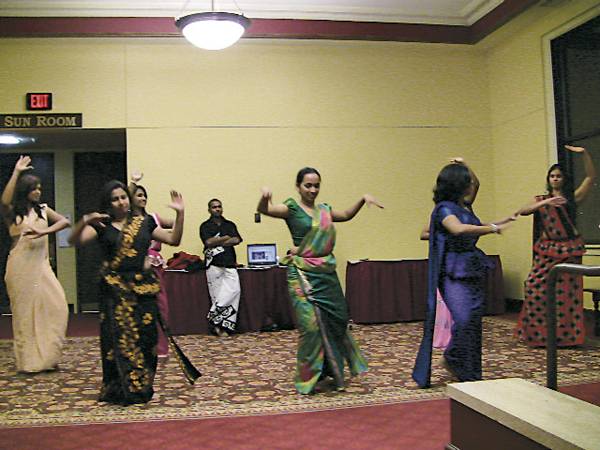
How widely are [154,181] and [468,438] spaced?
624cm

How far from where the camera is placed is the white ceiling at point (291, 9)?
765cm

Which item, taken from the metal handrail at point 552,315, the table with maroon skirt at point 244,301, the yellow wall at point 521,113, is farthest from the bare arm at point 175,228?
the yellow wall at point 521,113

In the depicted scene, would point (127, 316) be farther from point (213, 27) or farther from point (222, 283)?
point (213, 27)

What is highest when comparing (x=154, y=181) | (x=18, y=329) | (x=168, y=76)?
(x=168, y=76)

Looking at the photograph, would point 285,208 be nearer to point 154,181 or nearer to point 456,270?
point 456,270

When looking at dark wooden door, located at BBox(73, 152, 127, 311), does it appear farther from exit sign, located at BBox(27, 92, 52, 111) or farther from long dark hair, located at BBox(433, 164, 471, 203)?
long dark hair, located at BBox(433, 164, 471, 203)

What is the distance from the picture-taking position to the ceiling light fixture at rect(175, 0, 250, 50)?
6.33 m

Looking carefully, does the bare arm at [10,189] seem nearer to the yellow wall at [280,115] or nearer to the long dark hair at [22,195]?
the long dark hair at [22,195]

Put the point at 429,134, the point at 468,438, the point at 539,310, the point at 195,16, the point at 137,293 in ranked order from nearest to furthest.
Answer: the point at 468,438, the point at 137,293, the point at 539,310, the point at 195,16, the point at 429,134

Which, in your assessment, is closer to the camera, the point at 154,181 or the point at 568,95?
the point at 568,95

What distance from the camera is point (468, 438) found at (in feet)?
8.55

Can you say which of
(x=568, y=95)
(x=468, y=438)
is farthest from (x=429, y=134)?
(x=468, y=438)

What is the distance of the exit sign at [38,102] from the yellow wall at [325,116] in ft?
0.39

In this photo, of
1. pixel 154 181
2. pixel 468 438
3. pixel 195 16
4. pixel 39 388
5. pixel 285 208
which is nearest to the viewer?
pixel 468 438
